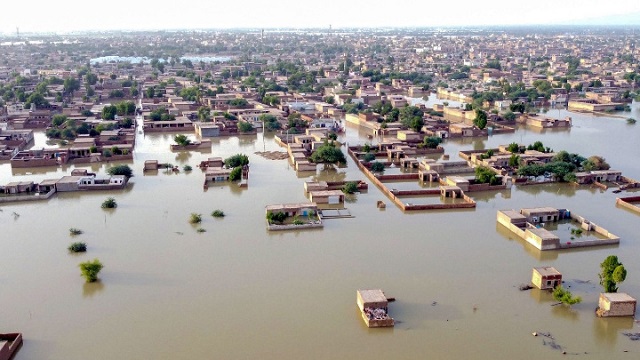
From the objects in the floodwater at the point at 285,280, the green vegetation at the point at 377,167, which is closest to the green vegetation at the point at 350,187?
the floodwater at the point at 285,280

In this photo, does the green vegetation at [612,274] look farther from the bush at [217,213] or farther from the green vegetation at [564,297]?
the bush at [217,213]

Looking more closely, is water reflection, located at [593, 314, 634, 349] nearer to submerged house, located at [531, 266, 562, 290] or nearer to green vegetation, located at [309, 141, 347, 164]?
submerged house, located at [531, 266, 562, 290]

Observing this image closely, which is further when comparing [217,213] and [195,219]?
[217,213]

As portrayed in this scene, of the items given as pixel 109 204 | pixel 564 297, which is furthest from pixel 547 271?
pixel 109 204

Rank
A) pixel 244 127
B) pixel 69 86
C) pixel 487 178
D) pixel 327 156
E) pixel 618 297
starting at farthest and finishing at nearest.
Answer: pixel 69 86 → pixel 244 127 → pixel 327 156 → pixel 487 178 → pixel 618 297

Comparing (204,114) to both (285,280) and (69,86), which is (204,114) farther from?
(285,280)

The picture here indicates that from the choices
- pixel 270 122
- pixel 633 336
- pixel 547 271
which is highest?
pixel 270 122

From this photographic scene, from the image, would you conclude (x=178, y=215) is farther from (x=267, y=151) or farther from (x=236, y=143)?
(x=236, y=143)
